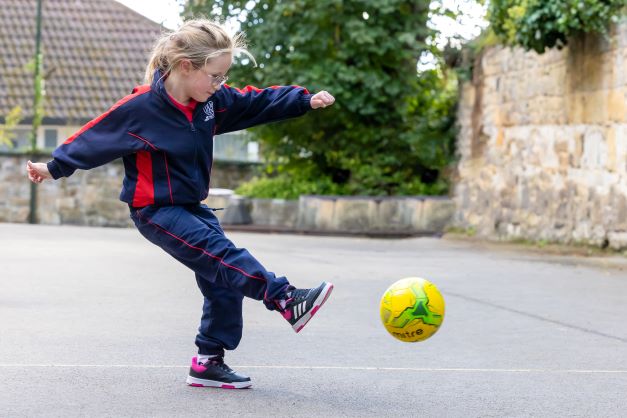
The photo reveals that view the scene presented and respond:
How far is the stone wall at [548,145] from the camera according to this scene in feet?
43.6

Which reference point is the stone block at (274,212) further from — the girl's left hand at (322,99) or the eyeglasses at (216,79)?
the eyeglasses at (216,79)

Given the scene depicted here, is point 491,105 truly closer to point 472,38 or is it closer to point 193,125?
point 472,38

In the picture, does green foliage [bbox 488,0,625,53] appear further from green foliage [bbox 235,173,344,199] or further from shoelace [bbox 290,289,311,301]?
shoelace [bbox 290,289,311,301]

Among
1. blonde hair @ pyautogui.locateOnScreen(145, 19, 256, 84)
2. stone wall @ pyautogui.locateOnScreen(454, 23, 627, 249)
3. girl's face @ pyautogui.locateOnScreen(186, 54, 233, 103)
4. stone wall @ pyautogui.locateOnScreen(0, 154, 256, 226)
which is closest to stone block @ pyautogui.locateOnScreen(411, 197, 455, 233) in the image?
stone wall @ pyautogui.locateOnScreen(454, 23, 627, 249)

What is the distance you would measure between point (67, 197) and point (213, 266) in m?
24.4

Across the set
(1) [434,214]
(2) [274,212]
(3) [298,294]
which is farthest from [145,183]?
(2) [274,212]

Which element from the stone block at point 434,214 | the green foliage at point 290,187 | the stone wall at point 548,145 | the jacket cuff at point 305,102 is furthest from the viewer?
the green foliage at point 290,187

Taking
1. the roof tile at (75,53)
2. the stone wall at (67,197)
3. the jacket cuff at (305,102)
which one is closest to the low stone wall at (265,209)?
the stone wall at (67,197)

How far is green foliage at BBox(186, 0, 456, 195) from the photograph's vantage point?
64.4 feet

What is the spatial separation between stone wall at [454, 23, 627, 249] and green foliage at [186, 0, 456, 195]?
130 centimetres

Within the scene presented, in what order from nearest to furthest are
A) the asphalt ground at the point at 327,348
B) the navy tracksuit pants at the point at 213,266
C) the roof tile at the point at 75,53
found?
the asphalt ground at the point at 327,348, the navy tracksuit pants at the point at 213,266, the roof tile at the point at 75,53

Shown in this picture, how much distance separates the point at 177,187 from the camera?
538 centimetres

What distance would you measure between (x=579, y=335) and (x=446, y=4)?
44.6 feet

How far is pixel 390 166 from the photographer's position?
68.3ft
